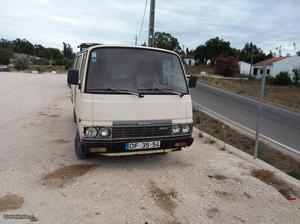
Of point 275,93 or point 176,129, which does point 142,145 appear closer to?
point 176,129

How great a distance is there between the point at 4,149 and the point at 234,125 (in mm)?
7869

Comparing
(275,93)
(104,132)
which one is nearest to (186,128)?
(104,132)

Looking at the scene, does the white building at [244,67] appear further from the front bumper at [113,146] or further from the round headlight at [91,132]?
the round headlight at [91,132]

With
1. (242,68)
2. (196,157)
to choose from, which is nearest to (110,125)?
(196,157)

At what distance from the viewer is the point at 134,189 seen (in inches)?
186

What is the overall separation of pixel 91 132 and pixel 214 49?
287ft

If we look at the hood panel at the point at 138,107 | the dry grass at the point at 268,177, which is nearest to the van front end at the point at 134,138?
the hood panel at the point at 138,107

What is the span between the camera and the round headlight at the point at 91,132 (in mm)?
5027

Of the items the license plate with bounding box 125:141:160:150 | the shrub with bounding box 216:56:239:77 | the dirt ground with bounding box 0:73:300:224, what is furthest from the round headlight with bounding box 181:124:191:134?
the shrub with bounding box 216:56:239:77

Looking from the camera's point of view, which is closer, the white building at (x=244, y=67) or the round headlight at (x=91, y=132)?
the round headlight at (x=91, y=132)

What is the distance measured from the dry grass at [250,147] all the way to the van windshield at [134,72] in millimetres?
2700

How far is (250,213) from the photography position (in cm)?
422

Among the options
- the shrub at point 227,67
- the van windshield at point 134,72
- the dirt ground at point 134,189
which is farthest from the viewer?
the shrub at point 227,67

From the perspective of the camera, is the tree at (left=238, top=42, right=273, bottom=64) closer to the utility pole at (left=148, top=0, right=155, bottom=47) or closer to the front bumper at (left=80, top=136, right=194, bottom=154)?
the utility pole at (left=148, top=0, right=155, bottom=47)
